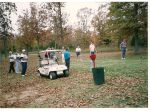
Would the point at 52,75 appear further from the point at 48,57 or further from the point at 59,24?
the point at 59,24

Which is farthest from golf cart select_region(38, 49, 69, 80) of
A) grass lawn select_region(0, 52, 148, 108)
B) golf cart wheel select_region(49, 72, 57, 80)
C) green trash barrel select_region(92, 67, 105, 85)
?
green trash barrel select_region(92, 67, 105, 85)

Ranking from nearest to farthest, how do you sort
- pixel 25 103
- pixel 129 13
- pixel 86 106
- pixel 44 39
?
pixel 86 106 < pixel 25 103 < pixel 129 13 < pixel 44 39

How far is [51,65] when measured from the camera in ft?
49.1

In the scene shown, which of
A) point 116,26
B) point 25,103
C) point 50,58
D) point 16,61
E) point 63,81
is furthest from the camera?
point 116,26

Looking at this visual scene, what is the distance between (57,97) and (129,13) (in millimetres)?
13618

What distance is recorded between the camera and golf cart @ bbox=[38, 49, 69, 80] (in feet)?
47.6

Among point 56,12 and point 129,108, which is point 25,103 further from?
point 56,12

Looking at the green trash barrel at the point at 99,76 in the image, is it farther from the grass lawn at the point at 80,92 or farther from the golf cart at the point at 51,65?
the golf cart at the point at 51,65

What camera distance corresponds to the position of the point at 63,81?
13680mm

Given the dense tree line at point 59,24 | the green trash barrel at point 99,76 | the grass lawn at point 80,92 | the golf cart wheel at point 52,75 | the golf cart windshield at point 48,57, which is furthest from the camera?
the dense tree line at point 59,24

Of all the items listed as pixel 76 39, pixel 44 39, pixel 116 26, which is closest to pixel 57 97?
pixel 116 26

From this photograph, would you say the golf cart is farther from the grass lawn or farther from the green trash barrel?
the green trash barrel

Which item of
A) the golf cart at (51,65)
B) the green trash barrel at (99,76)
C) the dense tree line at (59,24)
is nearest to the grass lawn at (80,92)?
the green trash barrel at (99,76)

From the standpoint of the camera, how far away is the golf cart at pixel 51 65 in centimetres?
1452
